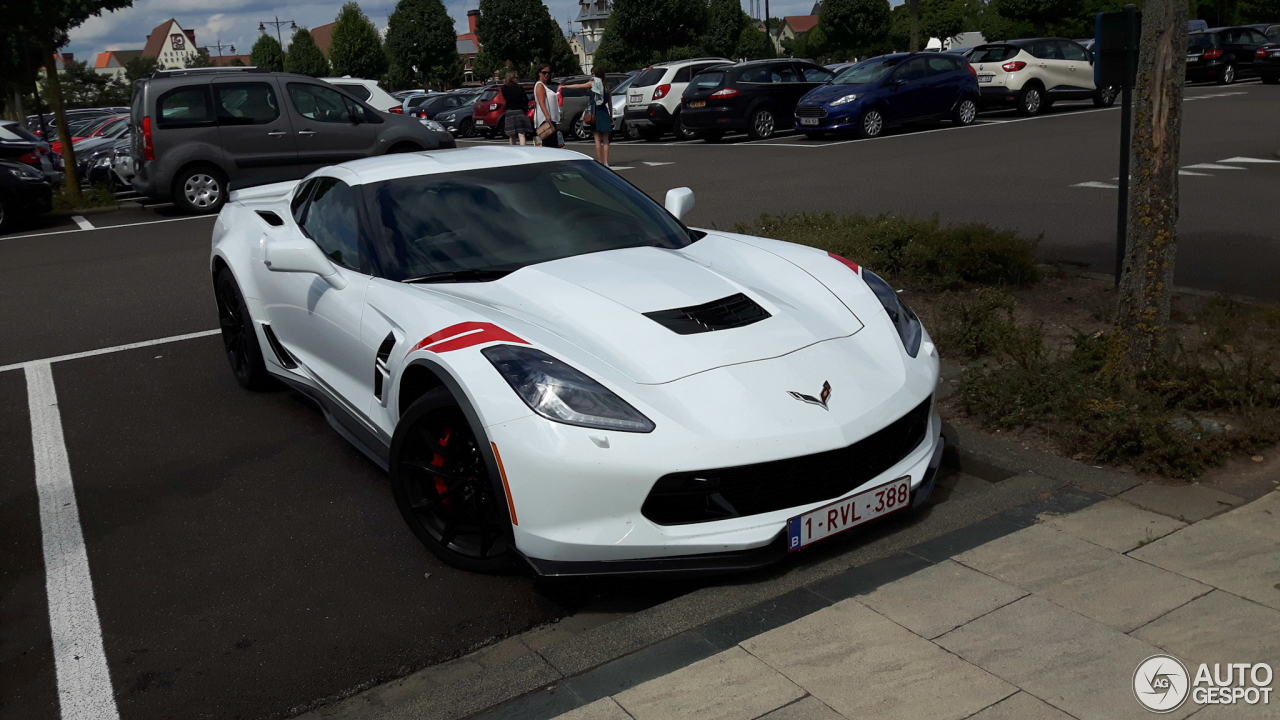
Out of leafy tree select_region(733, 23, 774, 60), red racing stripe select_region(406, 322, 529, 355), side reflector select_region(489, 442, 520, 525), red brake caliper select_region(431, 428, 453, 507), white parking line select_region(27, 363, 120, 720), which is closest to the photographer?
white parking line select_region(27, 363, 120, 720)

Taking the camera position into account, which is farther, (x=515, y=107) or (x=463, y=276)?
(x=515, y=107)

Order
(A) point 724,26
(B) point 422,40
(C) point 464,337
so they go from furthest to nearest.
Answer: (B) point 422,40 → (A) point 724,26 → (C) point 464,337

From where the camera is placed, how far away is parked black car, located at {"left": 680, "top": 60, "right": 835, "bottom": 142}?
21.1m

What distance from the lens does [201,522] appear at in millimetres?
4523

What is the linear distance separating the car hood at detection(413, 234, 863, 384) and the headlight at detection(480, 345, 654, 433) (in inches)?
3.7

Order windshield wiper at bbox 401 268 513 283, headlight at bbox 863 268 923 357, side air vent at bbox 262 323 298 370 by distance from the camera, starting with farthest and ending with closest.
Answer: side air vent at bbox 262 323 298 370 < windshield wiper at bbox 401 268 513 283 < headlight at bbox 863 268 923 357

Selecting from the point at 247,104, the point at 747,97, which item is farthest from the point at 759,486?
the point at 747,97

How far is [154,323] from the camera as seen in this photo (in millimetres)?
8258

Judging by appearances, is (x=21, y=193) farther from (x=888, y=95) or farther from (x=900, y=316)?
(x=888, y=95)

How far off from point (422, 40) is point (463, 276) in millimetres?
77309

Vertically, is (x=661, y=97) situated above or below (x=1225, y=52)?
above

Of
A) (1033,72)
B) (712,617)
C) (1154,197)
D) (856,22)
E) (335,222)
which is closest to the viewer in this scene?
(712,617)

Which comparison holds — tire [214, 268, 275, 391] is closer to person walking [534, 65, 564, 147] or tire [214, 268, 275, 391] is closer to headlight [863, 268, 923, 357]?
headlight [863, 268, 923, 357]

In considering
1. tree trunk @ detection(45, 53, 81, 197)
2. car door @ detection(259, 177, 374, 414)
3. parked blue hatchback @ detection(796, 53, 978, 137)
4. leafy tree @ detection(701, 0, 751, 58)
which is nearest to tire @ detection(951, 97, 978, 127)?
parked blue hatchback @ detection(796, 53, 978, 137)
